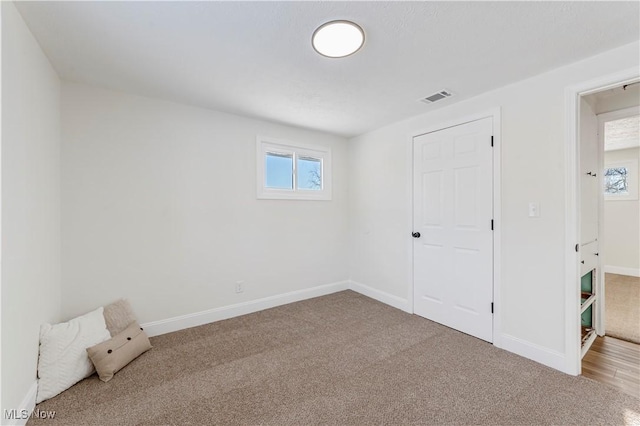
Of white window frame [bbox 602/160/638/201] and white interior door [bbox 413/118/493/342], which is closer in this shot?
white interior door [bbox 413/118/493/342]

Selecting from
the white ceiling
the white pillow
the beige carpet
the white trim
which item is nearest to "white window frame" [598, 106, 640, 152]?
the white ceiling

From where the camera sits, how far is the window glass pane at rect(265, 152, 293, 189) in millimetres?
3621

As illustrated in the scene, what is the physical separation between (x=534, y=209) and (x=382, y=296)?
2.12 m

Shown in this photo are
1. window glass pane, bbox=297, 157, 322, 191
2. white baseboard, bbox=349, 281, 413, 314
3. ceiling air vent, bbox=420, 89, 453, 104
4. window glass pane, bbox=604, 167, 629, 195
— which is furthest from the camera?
window glass pane, bbox=604, 167, 629, 195

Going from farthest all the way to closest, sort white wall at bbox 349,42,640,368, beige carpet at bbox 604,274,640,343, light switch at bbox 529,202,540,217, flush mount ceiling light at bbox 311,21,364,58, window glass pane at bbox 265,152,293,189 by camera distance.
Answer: window glass pane at bbox 265,152,293,189 < beige carpet at bbox 604,274,640,343 < light switch at bbox 529,202,540,217 < white wall at bbox 349,42,640,368 < flush mount ceiling light at bbox 311,21,364,58

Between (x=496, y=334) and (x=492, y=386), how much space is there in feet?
2.36

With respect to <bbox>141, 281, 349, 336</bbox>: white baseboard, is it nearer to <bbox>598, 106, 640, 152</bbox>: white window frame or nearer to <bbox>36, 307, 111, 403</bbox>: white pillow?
<bbox>36, 307, 111, 403</bbox>: white pillow

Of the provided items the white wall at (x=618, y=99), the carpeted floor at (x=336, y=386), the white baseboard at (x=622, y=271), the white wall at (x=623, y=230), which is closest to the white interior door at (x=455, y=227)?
the carpeted floor at (x=336, y=386)

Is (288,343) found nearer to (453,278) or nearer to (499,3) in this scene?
(453,278)

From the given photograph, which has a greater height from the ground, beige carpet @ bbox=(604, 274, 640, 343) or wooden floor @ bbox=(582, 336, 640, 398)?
beige carpet @ bbox=(604, 274, 640, 343)

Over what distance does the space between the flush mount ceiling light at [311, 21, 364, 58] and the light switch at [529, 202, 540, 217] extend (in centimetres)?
196

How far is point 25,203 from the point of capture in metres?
1.70

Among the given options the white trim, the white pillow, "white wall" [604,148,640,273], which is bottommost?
the white trim

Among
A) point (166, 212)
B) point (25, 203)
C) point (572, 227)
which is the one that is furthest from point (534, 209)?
point (25, 203)
